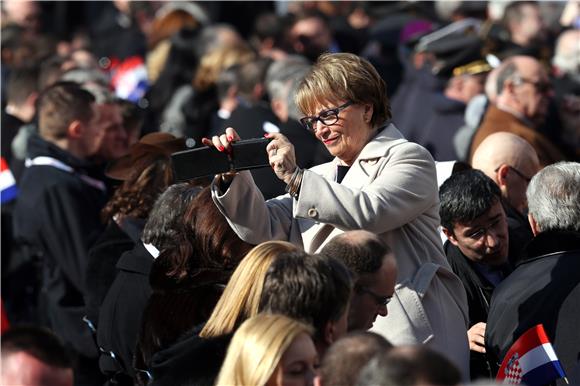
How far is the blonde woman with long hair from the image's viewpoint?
3.30 m

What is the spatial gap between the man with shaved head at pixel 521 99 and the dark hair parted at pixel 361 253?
139 inches

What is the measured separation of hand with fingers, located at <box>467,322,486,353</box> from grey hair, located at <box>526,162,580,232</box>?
1.63 ft

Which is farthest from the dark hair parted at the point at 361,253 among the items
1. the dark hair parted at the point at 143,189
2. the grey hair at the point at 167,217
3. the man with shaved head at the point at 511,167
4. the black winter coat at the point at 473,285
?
the man with shaved head at the point at 511,167

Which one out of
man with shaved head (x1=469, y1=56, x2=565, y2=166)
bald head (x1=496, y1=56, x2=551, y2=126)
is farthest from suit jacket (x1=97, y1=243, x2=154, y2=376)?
bald head (x1=496, y1=56, x2=551, y2=126)

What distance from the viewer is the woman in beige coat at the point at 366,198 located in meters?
4.25

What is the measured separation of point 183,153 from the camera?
4391mm

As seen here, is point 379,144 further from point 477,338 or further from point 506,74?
point 506,74

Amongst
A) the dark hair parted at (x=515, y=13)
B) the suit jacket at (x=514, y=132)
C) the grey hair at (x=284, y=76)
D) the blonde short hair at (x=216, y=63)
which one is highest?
the grey hair at (x=284, y=76)

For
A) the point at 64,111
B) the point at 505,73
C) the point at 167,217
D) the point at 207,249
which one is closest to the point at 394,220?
the point at 207,249

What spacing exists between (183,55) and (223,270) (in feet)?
A: 23.2

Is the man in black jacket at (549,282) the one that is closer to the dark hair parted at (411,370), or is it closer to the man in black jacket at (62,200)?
the dark hair parted at (411,370)

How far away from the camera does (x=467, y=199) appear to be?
207 inches

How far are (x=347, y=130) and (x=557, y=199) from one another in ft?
3.06

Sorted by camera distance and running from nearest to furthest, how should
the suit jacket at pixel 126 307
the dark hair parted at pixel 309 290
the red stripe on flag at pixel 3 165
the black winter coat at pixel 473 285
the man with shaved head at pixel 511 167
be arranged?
the dark hair parted at pixel 309 290
the suit jacket at pixel 126 307
the black winter coat at pixel 473 285
the man with shaved head at pixel 511 167
the red stripe on flag at pixel 3 165
